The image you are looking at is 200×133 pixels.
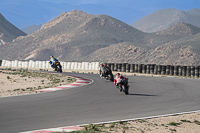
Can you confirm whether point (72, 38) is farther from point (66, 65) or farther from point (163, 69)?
point (163, 69)

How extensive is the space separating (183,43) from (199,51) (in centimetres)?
993

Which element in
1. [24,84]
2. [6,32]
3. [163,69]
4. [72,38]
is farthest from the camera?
[6,32]

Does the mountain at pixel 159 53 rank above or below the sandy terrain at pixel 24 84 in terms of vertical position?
above

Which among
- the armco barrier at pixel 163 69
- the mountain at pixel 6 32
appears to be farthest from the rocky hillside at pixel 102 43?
the armco barrier at pixel 163 69

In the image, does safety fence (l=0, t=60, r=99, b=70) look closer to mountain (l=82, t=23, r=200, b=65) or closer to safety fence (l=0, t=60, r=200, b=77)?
safety fence (l=0, t=60, r=200, b=77)

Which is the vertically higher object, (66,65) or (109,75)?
(66,65)

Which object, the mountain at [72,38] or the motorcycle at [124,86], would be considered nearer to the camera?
the motorcycle at [124,86]

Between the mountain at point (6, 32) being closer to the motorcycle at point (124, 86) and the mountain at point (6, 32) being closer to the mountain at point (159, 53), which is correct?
the mountain at point (159, 53)

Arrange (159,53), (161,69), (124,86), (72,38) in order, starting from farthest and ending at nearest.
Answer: (72,38)
(159,53)
(161,69)
(124,86)

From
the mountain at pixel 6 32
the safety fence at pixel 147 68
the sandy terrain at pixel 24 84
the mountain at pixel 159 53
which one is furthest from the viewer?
the mountain at pixel 6 32

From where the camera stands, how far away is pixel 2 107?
10.4 meters

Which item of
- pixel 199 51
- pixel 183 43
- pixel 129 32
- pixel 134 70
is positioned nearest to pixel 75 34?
pixel 129 32

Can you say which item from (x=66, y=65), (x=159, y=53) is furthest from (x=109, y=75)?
(x=159, y=53)

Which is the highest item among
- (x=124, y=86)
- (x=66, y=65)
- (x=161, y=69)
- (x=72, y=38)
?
(x=72, y=38)
